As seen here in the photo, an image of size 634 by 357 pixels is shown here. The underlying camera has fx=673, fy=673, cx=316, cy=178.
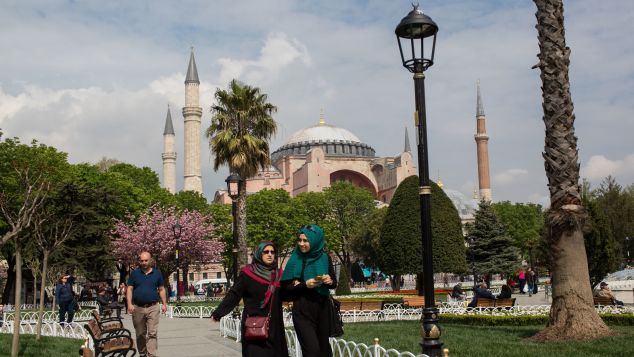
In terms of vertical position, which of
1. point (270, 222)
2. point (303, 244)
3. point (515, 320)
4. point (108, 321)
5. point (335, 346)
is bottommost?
point (515, 320)

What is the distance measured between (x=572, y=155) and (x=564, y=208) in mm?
890

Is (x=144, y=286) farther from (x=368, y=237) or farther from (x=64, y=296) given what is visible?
(x=368, y=237)

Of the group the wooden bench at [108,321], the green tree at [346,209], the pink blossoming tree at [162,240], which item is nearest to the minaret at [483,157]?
the green tree at [346,209]

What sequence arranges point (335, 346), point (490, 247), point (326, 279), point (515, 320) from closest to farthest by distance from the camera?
1. point (326, 279)
2. point (335, 346)
3. point (515, 320)
4. point (490, 247)

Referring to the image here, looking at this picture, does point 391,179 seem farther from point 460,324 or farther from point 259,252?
point 259,252

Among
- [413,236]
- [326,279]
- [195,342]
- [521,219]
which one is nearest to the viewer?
[326,279]

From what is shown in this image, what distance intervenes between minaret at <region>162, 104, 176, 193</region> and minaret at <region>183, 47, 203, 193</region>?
644cm

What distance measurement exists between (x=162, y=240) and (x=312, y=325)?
33.0m

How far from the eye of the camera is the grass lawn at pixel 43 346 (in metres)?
10.3

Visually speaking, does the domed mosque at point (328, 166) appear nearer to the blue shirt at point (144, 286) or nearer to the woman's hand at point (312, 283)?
the blue shirt at point (144, 286)

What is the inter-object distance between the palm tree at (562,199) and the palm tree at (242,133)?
11.8 m

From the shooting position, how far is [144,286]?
876 centimetres

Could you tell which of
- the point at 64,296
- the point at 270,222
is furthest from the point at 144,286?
the point at 270,222

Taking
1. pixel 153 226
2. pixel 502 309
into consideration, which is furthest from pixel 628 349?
pixel 153 226
